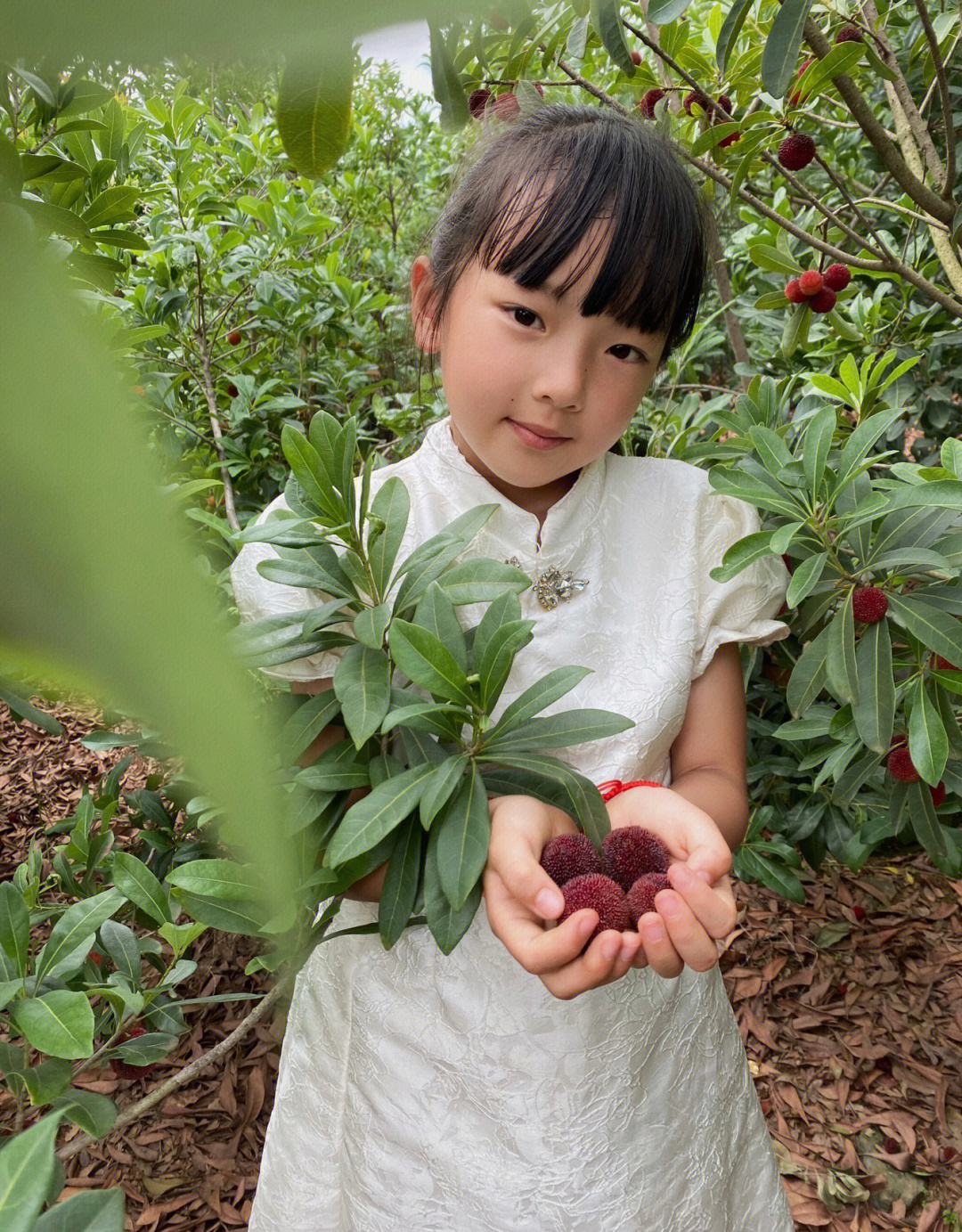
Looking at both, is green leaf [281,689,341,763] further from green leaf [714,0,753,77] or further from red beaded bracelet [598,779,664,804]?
green leaf [714,0,753,77]

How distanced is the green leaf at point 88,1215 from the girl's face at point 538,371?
640 millimetres

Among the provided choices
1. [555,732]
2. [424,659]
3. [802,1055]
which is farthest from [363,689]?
[802,1055]

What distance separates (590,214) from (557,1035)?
791 millimetres

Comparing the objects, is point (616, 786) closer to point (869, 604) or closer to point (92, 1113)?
point (869, 604)

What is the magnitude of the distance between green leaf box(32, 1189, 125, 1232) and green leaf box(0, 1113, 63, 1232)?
13mm

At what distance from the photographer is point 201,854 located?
1.37m

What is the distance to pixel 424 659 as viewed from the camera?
0.66 meters

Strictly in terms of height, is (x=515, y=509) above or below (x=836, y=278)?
below

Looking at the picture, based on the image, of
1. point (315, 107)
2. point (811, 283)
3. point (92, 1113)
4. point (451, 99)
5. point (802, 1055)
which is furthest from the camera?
point (802, 1055)

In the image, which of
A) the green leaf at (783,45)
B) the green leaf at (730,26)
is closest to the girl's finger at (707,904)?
the green leaf at (783,45)

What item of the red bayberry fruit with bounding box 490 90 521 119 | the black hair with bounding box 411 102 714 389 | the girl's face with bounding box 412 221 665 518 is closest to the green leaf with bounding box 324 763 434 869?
the girl's face with bounding box 412 221 665 518

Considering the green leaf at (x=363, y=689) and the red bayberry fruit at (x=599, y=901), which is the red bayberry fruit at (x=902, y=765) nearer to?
the red bayberry fruit at (x=599, y=901)

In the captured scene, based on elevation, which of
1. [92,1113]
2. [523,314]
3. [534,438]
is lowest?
[92,1113]

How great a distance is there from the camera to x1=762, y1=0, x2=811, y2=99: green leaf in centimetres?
77
